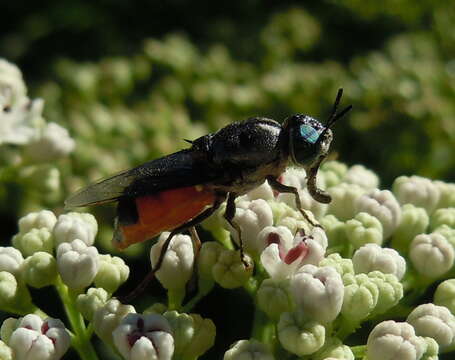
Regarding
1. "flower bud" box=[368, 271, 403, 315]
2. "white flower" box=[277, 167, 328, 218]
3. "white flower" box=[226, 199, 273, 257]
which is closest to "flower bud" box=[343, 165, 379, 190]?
"white flower" box=[277, 167, 328, 218]

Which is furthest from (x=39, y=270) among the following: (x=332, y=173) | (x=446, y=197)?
(x=446, y=197)

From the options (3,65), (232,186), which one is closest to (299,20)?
(3,65)

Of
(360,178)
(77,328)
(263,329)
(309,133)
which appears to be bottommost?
(77,328)

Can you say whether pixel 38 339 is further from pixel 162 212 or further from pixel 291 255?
pixel 291 255

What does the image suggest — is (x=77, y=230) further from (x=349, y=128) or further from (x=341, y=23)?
(x=341, y=23)

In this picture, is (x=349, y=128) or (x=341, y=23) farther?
(x=341, y=23)

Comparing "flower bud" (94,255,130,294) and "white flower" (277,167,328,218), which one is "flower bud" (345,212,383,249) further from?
"flower bud" (94,255,130,294)
